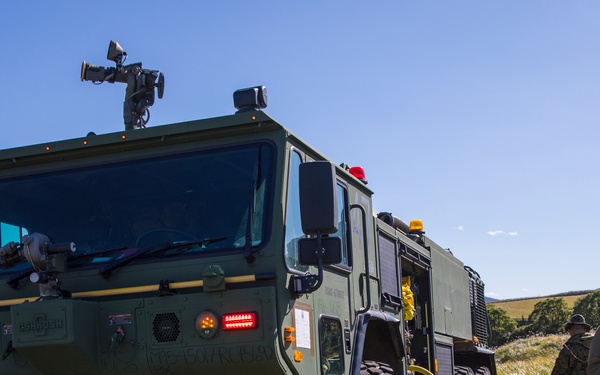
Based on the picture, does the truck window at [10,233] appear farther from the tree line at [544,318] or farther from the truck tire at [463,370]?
the tree line at [544,318]

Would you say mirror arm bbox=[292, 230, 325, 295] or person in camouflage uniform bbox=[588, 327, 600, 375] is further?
mirror arm bbox=[292, 230, 325, 295]

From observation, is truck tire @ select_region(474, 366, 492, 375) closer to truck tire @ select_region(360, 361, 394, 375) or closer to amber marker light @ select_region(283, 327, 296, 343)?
truck tire @ select_region(360, 361, 394, 375)

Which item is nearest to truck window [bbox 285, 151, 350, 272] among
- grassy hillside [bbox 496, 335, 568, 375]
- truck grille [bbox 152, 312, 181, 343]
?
truck grille [bbox 152, 312, 181, 343]

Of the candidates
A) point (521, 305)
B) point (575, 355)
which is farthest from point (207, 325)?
point (521, 305)

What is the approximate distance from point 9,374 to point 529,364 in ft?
65.3

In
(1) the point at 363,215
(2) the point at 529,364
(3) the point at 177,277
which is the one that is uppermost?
(1) the point at 363,215

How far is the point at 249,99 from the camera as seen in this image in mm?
6156

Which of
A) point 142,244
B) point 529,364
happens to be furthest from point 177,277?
point 529,364

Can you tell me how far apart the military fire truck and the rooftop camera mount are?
1.03 meters

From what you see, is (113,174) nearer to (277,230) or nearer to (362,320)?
(277,230)

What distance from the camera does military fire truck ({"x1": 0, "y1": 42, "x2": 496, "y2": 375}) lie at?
5.43 m

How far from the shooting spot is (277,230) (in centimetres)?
561

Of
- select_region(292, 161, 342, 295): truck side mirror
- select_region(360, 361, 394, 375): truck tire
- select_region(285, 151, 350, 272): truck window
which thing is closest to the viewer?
select_region(292, 161, 342, 295): truck side mirror

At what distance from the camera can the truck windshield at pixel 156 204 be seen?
5727mm
